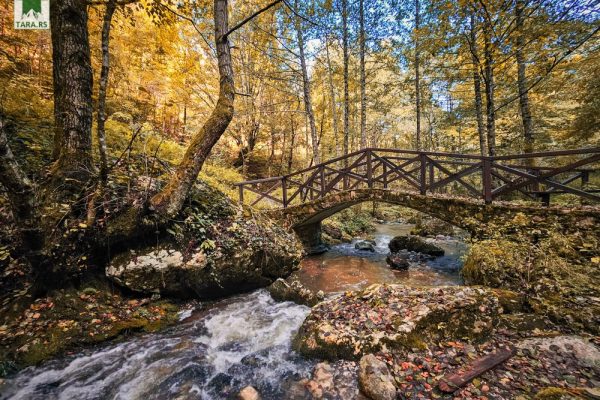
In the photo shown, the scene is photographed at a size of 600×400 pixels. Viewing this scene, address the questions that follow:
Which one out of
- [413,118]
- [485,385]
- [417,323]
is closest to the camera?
[485,385]

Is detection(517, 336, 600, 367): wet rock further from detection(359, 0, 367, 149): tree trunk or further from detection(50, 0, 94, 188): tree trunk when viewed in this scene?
detection(359, 0, 367, 149): tree trunk

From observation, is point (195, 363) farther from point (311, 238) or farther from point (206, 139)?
point (311, 238)

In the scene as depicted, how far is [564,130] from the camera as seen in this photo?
8008mm

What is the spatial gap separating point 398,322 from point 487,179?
4.05 m

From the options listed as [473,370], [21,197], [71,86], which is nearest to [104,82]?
[71,86]

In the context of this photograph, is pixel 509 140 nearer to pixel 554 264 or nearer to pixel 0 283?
pixel 554 264

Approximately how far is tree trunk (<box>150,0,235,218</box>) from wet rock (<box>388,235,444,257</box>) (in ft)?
25.0

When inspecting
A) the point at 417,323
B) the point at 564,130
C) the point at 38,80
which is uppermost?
the point at 38,80

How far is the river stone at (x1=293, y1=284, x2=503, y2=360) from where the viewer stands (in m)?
3.04

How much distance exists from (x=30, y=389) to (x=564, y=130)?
1360cm

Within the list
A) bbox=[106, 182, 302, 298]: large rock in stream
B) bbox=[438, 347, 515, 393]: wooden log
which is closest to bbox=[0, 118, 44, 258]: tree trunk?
bbox=[106, 182, 302, 298]: large rock in stream

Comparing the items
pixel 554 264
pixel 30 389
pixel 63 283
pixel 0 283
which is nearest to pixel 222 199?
pixel 63 283

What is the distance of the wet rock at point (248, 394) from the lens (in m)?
2.80

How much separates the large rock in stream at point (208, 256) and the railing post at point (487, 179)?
4697 mm
